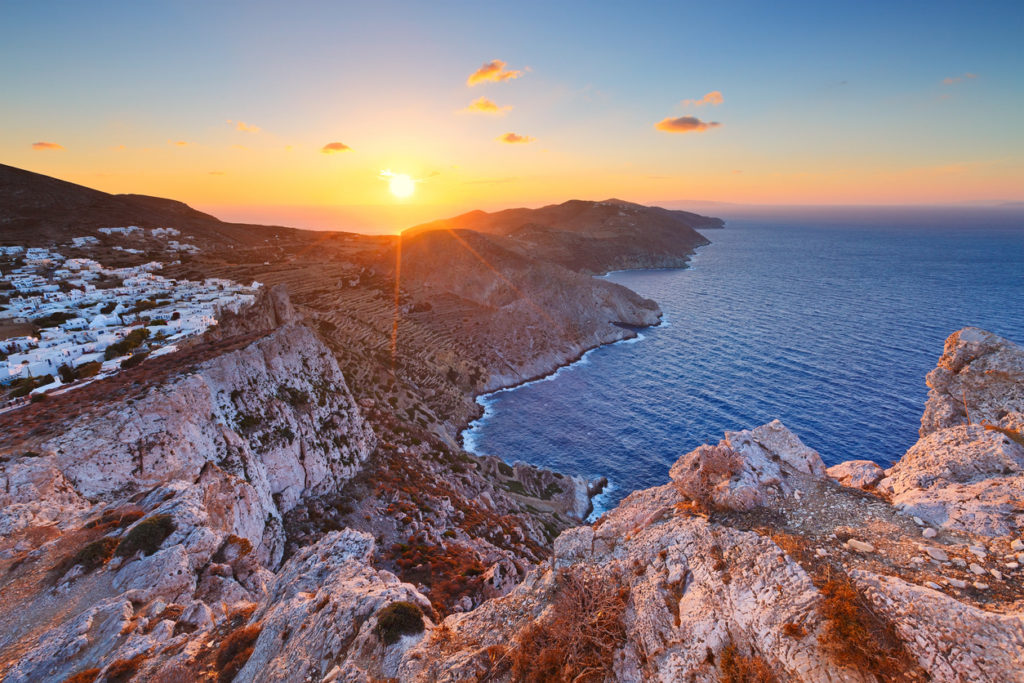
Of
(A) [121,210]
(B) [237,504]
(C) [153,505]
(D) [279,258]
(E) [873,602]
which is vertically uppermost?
(A) [121,210]

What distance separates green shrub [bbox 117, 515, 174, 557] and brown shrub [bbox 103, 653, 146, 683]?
5621 mm

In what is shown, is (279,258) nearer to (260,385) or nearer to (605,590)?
(260,385)

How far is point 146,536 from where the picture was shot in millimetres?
18359

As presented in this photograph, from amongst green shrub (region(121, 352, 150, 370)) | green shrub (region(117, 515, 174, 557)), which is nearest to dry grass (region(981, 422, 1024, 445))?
green shrub (region(117, 515, 174, 557))

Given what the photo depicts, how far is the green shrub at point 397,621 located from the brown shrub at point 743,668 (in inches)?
407

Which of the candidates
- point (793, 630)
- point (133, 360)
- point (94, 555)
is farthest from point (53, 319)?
point (793, 630)

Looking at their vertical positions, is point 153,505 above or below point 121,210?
below

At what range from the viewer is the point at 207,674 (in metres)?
14.1

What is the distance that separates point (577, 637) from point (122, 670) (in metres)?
14.7

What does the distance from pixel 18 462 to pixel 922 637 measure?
32.3m

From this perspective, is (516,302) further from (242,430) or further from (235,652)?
(235,652)

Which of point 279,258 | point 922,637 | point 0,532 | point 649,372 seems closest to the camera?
point 922,637

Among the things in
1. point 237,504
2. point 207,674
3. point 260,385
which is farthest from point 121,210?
point 207,674

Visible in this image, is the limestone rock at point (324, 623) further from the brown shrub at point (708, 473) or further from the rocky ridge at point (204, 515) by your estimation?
the brown shrub at point (708, 473)
